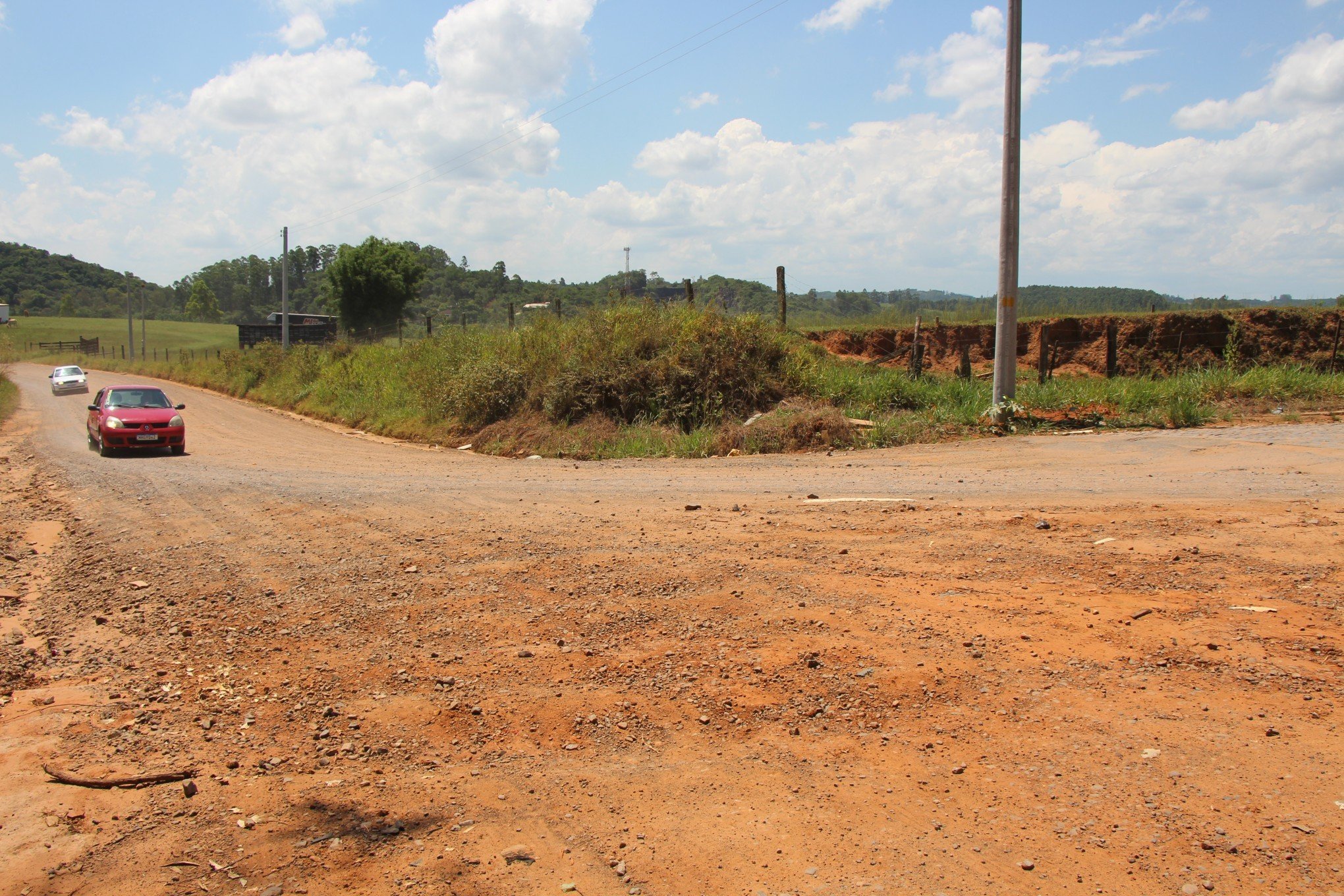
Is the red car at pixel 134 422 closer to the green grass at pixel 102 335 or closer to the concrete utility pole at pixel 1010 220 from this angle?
the concrete utility pole at pixel 1010 220

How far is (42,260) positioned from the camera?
142125 mm

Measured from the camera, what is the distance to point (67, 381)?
39.2 metres

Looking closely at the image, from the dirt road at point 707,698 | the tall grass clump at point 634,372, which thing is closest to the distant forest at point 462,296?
the tall grass clump at point 634,372

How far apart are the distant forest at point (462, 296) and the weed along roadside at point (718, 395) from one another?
1.81m

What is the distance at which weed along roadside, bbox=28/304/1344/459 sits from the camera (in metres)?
15.7

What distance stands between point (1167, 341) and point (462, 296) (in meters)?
81.7

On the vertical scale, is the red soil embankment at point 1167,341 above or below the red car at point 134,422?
above

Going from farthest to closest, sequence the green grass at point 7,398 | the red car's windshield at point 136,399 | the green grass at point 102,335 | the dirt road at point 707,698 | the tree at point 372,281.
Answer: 1. the green grass at point 102,335
2. the tree at point 372,281
3. the green grass at point 7,398
4. the red car's windshield at point 136,399
5. the dirt road at point 707,698

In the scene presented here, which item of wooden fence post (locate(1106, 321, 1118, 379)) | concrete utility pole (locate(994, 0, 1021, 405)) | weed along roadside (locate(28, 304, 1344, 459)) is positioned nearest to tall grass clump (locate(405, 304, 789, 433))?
weed along roadside (locate(28, 304, 1344, 459))

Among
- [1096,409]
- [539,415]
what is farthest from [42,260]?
[1096,409]

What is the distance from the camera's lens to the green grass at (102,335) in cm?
7831

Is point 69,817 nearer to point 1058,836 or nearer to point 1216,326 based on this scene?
point 1058,836

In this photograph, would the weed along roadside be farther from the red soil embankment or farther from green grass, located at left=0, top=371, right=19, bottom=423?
green grass, located at left=0, top=371, right=19, bottom=423

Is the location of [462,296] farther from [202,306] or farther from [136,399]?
[136,399]
